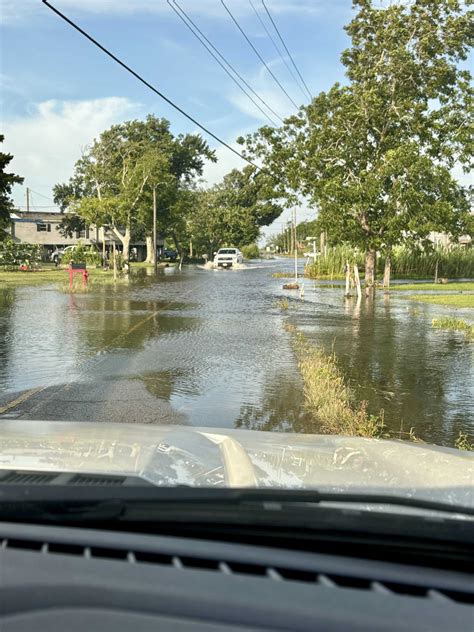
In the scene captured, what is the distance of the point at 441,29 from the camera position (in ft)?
89.2

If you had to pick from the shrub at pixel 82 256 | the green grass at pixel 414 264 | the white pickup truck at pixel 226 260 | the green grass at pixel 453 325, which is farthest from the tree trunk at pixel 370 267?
the white pickup truck at pixel 226 260

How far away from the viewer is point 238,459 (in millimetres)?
2611

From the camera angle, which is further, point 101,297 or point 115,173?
point 115,173

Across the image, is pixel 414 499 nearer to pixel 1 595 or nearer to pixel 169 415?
pixel 1 595

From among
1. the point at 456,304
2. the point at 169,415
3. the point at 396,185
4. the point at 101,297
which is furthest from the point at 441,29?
the point at 169,415

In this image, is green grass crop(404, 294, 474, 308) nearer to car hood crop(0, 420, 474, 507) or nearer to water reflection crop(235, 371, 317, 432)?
water reflection crop(235, 371, 317, 432)

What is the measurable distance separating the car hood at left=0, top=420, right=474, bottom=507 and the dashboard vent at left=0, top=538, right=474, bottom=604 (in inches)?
21.7

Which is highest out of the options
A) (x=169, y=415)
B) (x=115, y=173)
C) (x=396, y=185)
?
(x=115, y=173)

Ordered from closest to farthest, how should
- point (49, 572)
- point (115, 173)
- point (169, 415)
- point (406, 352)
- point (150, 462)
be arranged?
1. point (49, 572)
2. point (150, 462)
3. point (169, 415)
4. point (406, 352)
5. point (115, 173)

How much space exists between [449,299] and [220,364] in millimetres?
→ 15465

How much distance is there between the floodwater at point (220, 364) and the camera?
7.39 meters

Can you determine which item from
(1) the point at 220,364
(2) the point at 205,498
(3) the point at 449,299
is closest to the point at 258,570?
(2) the point at 205,498

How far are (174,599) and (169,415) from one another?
5.91 meters

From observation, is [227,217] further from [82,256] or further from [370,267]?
[370,267]
